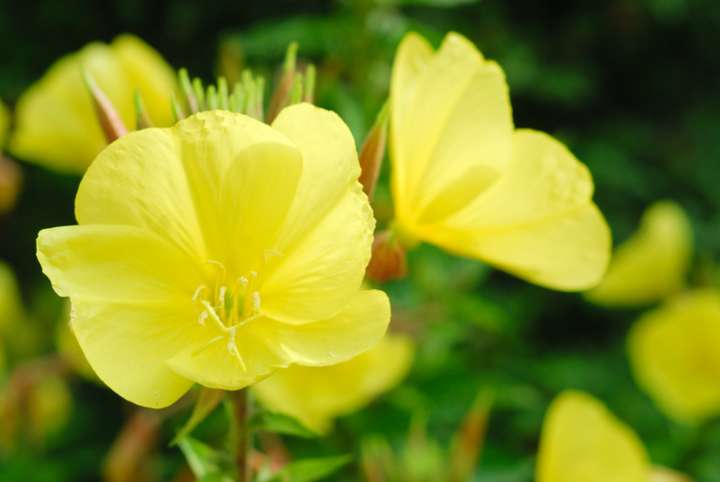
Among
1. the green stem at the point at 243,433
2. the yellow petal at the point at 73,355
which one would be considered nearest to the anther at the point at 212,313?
the green stem at the point at 243,433

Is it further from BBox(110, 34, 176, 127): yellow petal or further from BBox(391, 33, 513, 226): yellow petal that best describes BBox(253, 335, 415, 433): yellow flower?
BBox(391, 33, 513, 226): yellow petal

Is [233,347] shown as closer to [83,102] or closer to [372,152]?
[372,152]

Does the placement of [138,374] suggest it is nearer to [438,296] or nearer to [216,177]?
[216,177]

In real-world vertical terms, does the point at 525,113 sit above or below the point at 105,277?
below

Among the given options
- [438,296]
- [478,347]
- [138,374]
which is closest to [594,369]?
[478,347]

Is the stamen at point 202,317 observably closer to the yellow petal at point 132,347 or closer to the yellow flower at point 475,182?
the yellow petal at point 132,347

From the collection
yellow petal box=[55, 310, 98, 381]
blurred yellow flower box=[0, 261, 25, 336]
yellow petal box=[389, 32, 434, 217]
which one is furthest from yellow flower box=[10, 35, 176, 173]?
yellow petal box=[389, 32, 434, 217]

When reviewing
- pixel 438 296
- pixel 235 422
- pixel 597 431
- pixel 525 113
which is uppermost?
pixel 235 422

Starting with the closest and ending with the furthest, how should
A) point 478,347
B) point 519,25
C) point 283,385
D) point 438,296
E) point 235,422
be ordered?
point 235,422, point 283,385, point 438,296, point 478,347, point 519,25
